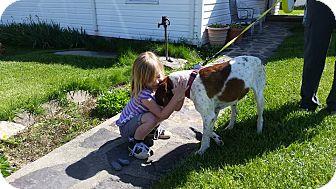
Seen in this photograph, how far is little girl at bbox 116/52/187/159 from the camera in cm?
324

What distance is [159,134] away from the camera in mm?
3744

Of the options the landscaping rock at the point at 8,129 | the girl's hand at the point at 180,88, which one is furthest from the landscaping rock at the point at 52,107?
the girl's hand at the point at 180,88

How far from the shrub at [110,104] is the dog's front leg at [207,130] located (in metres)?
1.50

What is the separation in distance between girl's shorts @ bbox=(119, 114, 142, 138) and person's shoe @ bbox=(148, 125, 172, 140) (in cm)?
27

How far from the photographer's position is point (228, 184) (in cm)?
276

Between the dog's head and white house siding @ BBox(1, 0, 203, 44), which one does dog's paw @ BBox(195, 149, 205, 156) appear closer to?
the dog's head

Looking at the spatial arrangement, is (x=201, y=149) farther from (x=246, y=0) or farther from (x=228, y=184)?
(x=246, y=0)

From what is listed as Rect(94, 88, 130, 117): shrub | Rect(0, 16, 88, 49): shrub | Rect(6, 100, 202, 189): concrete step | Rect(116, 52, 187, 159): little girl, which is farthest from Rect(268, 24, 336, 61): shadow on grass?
Rect(0, 16, 88, 49): shrub

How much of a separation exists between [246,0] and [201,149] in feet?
30.9

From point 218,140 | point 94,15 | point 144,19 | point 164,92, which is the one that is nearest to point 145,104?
point 164,92

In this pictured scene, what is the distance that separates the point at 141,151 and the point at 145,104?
0.46 m

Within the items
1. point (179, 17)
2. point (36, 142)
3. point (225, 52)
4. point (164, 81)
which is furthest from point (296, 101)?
point (179, 17)

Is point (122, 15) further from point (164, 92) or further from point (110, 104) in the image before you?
point (164, 92)

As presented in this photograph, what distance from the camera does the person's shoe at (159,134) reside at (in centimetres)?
368
